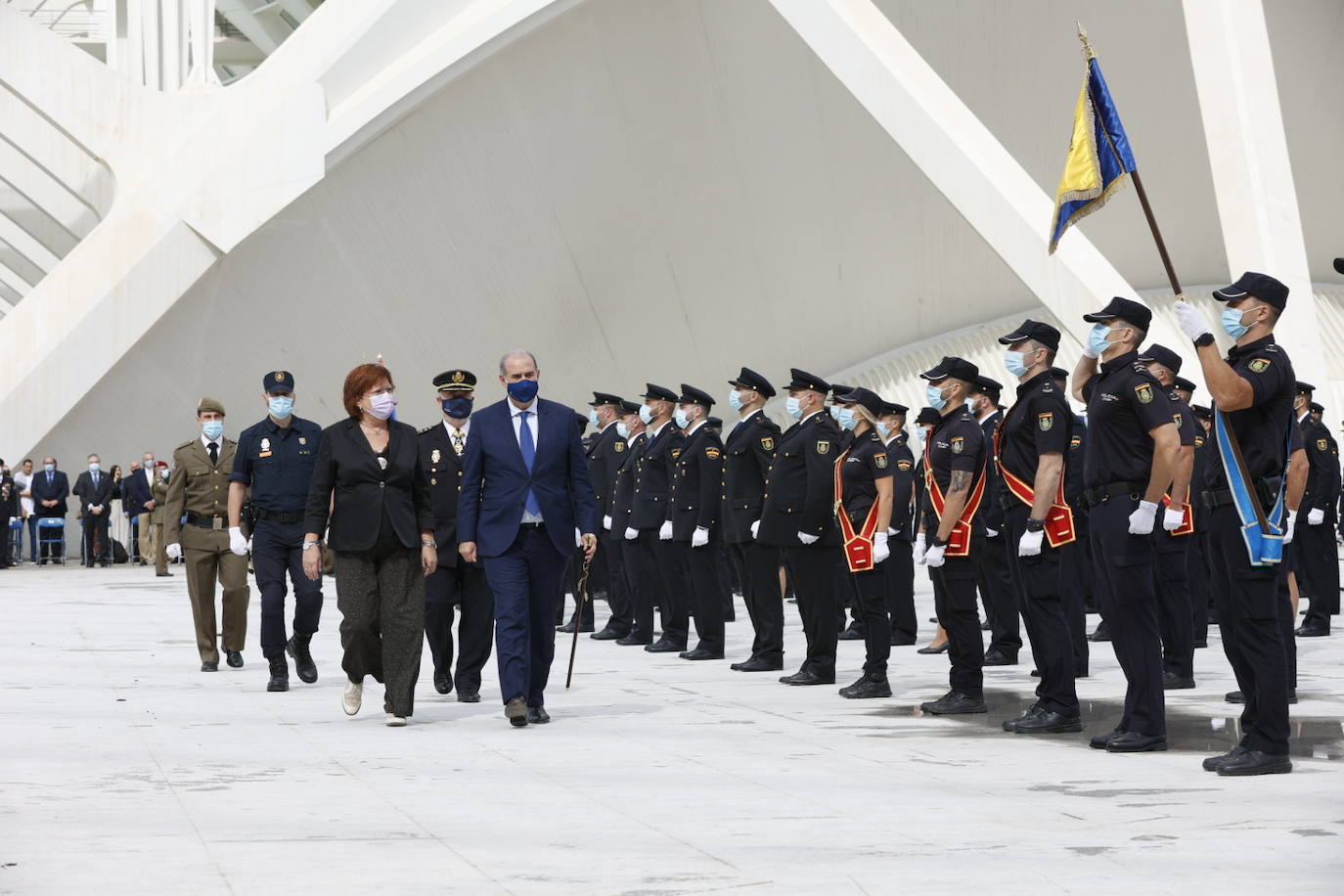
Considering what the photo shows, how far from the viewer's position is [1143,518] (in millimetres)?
→ 6508

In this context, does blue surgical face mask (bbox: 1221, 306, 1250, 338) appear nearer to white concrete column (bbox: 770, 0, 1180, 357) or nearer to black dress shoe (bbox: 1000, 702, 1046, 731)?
black dress shoe (bbox: 1000, 702, 1046, 731)

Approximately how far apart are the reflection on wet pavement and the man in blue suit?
1.62 metres

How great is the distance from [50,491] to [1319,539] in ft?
56.4

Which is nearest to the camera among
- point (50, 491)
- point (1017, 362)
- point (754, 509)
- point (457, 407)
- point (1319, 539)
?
point (1017, 362)

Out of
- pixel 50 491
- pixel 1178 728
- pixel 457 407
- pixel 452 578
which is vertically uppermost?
pixel 457 407

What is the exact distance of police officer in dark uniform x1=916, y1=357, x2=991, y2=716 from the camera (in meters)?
7.97

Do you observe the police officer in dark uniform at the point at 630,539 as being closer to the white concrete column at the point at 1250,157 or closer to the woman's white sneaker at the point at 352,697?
the woman's white sneaker at the point at 352,697

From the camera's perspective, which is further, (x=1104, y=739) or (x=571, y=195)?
(x=571, y=195)

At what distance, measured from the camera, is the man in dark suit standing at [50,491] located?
75.2 feet

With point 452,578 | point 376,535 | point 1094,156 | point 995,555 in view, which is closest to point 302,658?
point 452,578

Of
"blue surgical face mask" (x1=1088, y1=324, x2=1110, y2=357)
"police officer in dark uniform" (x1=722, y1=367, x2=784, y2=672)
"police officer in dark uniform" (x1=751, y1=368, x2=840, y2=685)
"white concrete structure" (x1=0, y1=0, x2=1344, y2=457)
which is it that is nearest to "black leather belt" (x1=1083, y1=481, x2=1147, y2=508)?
"blue surgical face mask" (x1=1088, y1=324, x2=1110, y2=357)

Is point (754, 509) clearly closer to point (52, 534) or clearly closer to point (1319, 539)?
point (1319, 539)

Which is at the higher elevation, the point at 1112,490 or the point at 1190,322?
the point at 1190,322

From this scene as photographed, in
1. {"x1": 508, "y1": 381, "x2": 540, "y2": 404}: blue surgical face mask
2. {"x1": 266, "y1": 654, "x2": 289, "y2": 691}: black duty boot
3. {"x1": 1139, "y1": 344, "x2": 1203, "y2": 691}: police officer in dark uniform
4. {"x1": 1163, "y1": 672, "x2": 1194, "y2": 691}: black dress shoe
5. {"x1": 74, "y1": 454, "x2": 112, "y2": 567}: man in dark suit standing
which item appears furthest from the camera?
{"x1": 74, "y1": 454, "x2": 112, "y2": 567}: man in dark suit standing
